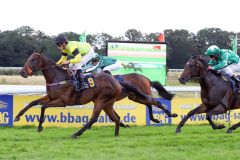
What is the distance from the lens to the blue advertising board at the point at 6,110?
11008 millimetres

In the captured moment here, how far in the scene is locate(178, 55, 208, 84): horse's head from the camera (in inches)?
378

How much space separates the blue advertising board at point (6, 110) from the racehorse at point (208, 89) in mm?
4066

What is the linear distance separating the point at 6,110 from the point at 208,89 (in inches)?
187

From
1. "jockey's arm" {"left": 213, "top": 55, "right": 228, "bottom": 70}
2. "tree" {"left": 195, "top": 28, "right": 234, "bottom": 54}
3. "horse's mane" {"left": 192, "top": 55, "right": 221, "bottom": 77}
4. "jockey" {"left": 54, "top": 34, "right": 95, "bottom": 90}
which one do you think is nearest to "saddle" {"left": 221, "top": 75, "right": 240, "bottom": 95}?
"horse's mane" {"left": 192, "top": 55, "right": 221, "bottom": 77}

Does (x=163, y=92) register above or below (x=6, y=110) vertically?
above

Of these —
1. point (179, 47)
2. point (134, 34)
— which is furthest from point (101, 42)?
point (134, 34)

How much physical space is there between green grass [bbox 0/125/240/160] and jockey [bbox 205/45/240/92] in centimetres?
143

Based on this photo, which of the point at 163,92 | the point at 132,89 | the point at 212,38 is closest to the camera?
the point at 132,89

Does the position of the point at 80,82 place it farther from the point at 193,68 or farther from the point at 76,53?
the point at 193,68

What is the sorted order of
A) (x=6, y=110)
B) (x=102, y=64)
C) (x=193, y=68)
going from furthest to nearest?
(x=102, y=64) < (x=6, y=110) < (x=193, y=68)

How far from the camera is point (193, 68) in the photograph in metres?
9.68

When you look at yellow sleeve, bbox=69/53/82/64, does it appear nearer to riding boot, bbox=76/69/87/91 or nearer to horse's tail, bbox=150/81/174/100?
riding boot, bbox=76/69/87/91

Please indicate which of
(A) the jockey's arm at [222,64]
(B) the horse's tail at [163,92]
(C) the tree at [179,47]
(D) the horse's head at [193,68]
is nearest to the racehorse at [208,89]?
(D) the horse's head at [193,68]

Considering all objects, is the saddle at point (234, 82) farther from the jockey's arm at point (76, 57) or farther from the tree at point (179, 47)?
the tree at point (179, 47)
